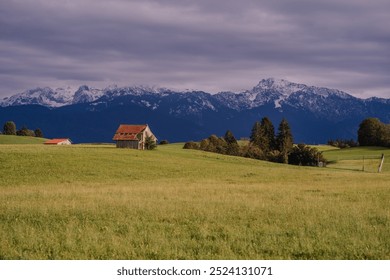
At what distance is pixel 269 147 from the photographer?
139250 mm

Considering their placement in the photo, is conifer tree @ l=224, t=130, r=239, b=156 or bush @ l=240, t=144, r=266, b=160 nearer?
bush @ l=240, t=144, r=266, b=160

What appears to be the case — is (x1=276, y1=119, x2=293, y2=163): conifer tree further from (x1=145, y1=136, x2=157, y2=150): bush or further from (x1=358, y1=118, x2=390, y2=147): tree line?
(x1=358, y1=118, x2=390, y2=147): tree line

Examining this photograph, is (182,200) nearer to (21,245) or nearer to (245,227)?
(245,227)

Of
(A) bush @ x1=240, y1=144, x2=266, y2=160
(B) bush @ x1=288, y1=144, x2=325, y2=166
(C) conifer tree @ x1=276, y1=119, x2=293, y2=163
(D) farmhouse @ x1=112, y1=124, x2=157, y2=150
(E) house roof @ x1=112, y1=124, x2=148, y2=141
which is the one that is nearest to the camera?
(B) bush @ x1=288, y1=144, x2=325, y2=166

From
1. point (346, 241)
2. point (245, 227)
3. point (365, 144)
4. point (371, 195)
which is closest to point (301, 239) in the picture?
point (346, 241)

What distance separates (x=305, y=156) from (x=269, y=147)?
2332 centimetres

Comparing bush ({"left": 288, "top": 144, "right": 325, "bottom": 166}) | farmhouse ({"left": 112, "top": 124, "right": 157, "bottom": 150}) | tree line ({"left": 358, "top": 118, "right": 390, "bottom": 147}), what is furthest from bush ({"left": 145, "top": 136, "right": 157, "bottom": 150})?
tree line ({"left": 358, "top": 118, "right": 390, "bottom": 147})

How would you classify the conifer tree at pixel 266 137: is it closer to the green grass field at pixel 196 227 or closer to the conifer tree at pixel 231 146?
the conifer tree at pixel 231 146

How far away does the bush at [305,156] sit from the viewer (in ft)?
372

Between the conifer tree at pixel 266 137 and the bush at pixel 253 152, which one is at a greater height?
the conifer tree at pixel 266 137

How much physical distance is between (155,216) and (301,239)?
6.75m

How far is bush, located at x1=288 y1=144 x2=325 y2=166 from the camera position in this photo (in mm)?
113312

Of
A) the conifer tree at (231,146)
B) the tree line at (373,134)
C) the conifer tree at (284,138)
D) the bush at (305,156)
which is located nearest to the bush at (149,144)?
the conifer tree at (231,146)

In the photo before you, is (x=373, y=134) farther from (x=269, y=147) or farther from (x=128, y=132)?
(x=128, y=132)
